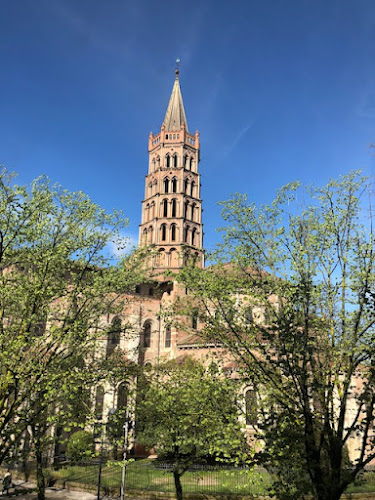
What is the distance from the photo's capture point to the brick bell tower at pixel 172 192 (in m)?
56.4

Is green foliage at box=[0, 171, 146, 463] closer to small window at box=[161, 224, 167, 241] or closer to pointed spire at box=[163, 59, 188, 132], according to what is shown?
small window at box=[161, 224, 167, 241]

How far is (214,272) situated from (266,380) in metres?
3.23

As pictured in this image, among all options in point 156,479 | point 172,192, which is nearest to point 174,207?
point 172,192

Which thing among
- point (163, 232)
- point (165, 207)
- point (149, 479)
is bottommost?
point (149, 479)

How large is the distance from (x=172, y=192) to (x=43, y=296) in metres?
49.4

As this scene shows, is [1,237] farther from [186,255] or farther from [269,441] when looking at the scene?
[269,441]

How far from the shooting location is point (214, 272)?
1144 centimetres

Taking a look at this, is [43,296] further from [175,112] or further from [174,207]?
[175,112]

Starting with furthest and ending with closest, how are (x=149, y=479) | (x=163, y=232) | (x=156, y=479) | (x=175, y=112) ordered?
(x=175, y=112)
(x=163, y=232)
(x=156, y=479)
(x=149, y=479)

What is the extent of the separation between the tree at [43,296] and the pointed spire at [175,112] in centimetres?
5387

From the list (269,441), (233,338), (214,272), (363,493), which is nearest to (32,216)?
(214,272)

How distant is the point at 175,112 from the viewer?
66.9m

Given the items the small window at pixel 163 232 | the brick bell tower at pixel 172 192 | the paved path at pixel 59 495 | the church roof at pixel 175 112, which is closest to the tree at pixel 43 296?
the paved path at pixel 59 495

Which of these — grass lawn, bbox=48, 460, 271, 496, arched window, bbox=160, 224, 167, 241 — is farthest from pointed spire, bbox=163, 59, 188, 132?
grass lawn, bbox=48, 460, 271, 496
